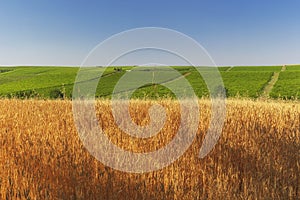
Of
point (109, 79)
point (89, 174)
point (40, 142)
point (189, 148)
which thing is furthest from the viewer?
point (109, 79)

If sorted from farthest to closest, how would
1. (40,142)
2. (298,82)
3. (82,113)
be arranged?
(298,82) → (82,113) → (40,142)

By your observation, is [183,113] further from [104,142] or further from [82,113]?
[104,142]

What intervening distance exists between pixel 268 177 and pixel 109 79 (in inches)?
2313

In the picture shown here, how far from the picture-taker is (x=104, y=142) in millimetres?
3643

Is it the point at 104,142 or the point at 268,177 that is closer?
the point at 268,177

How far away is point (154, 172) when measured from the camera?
301cm

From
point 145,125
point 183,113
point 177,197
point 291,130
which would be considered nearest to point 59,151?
point 177,197

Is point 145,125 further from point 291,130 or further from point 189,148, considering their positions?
point 291,130

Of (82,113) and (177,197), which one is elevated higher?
(82,113)

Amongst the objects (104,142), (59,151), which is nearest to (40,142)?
(59,151)

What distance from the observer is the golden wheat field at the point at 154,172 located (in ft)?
8.93

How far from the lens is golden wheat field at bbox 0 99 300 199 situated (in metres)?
2.72

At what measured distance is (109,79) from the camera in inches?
2406

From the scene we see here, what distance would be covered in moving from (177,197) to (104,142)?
1258 millimetres
